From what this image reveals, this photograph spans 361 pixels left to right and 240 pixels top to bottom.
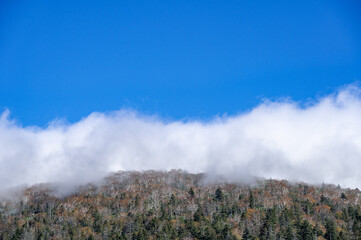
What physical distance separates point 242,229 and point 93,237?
74.1 metres

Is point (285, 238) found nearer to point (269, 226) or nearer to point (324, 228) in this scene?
point (269, 226)

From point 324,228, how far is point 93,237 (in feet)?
388

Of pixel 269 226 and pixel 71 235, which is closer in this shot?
pixel 269 226

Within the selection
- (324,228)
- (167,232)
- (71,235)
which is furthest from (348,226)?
(71,235)

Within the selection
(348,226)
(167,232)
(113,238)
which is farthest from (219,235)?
(348,226)

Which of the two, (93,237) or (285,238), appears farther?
(93,237)

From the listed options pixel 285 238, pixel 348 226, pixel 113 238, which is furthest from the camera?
pixel 348 226

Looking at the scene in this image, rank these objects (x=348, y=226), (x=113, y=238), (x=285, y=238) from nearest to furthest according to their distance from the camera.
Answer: (x=285, y=238), (x=113, y=238), (x=348, y=226)

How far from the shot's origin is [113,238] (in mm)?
183250

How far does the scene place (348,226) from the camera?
19512 centimetres

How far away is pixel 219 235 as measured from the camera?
6993 inches

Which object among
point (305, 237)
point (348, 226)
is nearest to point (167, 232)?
point (305, 237)

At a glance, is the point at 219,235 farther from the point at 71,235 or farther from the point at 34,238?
the point at 34,238

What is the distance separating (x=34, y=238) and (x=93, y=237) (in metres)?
37.4
